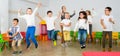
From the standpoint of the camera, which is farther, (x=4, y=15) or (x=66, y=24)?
(x=66, y=24)

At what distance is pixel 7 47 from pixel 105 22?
126 inches

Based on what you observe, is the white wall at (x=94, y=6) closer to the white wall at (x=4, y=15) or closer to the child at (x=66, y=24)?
the child at (x=66, y=24)

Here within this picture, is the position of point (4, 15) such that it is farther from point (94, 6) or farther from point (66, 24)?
point (94, 6)

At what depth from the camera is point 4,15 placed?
760 cm

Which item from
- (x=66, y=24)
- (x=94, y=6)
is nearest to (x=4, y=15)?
(x=66, y=24)

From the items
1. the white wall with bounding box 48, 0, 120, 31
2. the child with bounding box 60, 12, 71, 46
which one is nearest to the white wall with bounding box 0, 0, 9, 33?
the child with bounding box 60, 12, 71, 46

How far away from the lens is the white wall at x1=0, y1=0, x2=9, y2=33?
24.4ft

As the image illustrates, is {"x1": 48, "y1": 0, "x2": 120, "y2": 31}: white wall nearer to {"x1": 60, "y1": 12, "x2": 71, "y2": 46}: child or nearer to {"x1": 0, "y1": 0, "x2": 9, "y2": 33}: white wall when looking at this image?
{"x1": 60, "y1": 12, "x2": 71, "y2": 46}: child

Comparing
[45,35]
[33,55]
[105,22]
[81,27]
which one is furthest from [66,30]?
[45,35]

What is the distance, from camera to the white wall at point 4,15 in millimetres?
7426

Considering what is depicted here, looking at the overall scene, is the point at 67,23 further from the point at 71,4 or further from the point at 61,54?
the point at 71,4

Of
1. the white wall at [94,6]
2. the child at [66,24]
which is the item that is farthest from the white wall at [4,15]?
the white wall at [94,6]

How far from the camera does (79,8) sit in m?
11.6

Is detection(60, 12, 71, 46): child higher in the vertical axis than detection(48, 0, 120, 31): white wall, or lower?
lower
